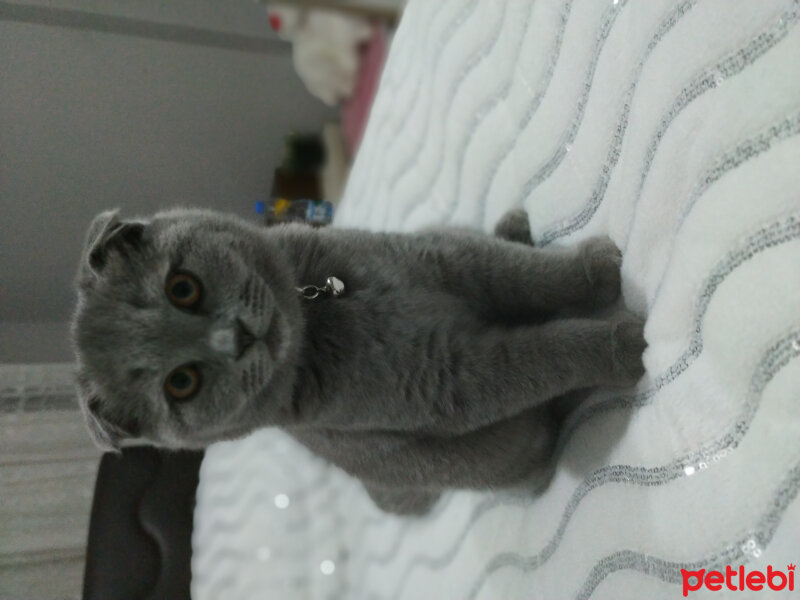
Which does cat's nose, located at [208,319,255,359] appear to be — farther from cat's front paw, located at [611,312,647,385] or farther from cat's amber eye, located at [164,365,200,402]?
cat's front paw, located at [611,312,647,385]

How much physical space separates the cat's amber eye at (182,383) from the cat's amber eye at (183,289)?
75 mm

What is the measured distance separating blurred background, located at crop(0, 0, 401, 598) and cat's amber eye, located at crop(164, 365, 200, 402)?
0.89 m

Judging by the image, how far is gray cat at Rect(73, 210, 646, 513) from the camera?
71cm

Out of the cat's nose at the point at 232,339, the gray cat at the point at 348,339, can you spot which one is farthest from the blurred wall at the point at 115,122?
the cat's nose at the point at 232,339

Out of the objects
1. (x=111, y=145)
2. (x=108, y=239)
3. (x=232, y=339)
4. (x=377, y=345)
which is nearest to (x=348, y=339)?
(x=377, y=345)

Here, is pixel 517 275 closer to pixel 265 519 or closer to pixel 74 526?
pixel 265 519

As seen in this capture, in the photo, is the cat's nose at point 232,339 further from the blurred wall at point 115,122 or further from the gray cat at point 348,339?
the blurred wall at point 115,122

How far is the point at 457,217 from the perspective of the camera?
1135mm

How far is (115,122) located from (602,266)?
1.66 metres

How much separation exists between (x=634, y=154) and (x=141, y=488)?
133 centimetres

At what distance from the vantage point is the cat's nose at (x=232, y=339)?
69cm

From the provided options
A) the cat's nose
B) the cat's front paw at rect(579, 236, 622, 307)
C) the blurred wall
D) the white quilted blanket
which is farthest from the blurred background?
the cat's front paw at rect(579, 236, 622, 307)

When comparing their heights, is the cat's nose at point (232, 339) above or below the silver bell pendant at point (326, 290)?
below

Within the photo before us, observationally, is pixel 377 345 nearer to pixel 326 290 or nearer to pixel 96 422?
pixel 326 290
